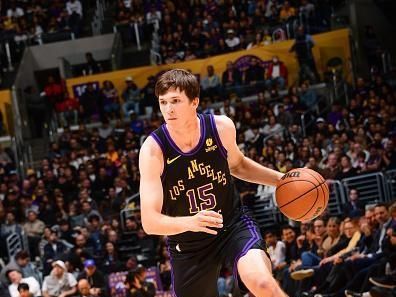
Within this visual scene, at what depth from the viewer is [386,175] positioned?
15.5 m

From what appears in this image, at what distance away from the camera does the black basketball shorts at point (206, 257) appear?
621 centimetres

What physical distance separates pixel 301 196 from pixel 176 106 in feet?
4.23

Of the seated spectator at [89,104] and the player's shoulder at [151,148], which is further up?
the player's shoulder at [151,148]

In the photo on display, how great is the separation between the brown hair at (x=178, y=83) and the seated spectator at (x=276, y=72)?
1588cm

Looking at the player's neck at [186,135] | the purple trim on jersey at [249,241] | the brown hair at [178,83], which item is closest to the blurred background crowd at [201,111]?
the purple trim on jersey at [249,241]

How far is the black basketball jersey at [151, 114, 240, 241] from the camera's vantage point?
6133mm

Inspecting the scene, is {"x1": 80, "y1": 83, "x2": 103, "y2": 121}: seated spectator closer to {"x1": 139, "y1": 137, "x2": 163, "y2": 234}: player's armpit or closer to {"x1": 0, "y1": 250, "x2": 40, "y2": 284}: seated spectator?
{"x1": 0, "y1": 250, "x2": 40, "y2": 284}: seated spectator

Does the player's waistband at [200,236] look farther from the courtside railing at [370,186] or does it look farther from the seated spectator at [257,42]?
the seated spectator at [257,42]

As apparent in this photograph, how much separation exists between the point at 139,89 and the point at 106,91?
936 millimetres

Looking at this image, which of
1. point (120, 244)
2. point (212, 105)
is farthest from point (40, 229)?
point (212, 105)

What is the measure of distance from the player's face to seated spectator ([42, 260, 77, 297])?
9303mm

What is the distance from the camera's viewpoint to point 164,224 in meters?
5.63

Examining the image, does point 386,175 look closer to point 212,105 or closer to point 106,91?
point 212,105

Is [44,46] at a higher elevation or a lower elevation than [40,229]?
higher
